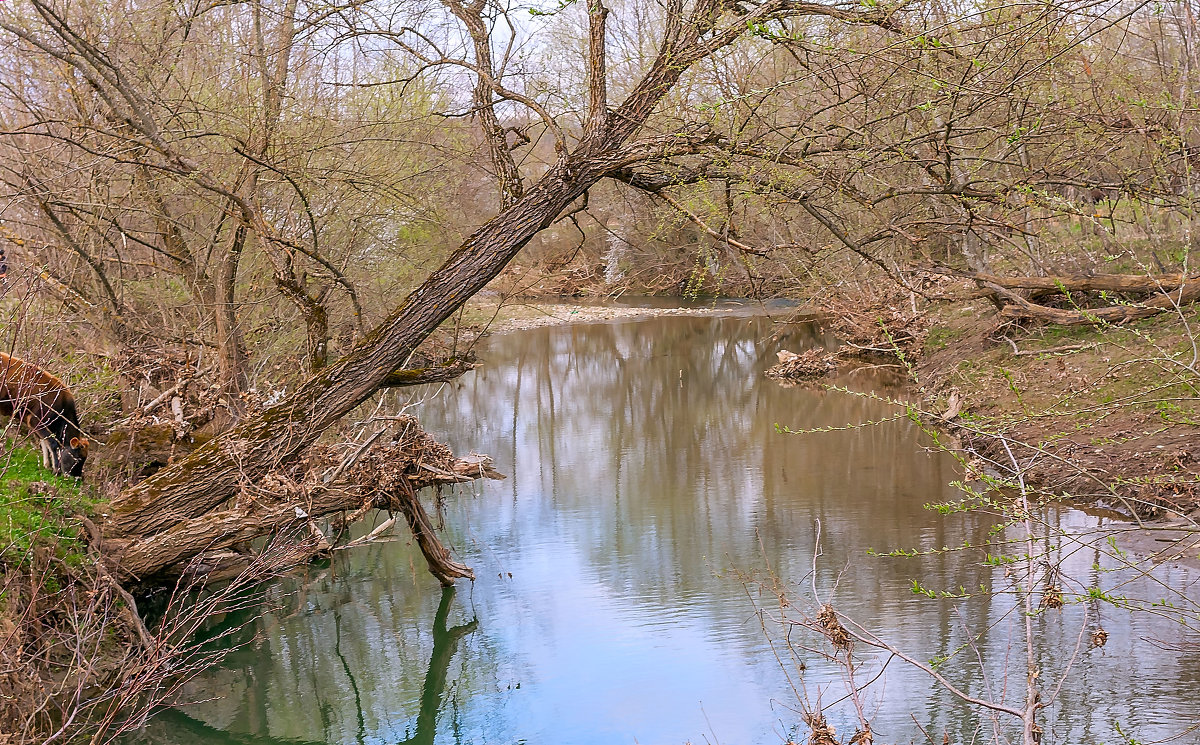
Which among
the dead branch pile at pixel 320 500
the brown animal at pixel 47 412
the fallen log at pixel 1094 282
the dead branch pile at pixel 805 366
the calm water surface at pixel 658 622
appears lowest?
the calm water surface at pixel 658 622

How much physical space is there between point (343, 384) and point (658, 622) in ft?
9.52

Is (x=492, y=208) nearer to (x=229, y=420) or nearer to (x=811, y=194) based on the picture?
(x=229, y=420)

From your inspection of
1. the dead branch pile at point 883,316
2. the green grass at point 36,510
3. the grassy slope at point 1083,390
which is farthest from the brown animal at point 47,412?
the dead branch pile at point 883,316

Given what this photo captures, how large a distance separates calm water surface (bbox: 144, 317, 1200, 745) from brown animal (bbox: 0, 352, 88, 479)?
1.76 metres

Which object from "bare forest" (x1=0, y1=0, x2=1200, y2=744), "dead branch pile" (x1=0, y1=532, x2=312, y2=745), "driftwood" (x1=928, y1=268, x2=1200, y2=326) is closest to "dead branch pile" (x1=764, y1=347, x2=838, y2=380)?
"driftwood" (x1=928, y1=268, x2=1200, y2=326)

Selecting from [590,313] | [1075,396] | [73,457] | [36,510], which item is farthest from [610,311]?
[1075,396]

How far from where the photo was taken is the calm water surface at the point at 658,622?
5.81 metres

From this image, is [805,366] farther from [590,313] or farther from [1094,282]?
[590,313]

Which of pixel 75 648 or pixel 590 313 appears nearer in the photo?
pixel 75 648

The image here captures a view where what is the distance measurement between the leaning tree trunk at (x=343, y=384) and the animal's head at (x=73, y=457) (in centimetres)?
32

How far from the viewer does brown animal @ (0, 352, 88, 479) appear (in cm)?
507

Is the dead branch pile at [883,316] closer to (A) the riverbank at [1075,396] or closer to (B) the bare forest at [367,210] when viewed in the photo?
(A) the riverbank at [1075,396]

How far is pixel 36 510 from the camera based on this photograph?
17.3 ft

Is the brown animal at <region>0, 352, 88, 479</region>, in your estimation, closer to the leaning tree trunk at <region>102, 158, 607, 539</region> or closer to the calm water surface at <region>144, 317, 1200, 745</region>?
the leaning tree trunk at <region>102, 158, 607, 539</region>
